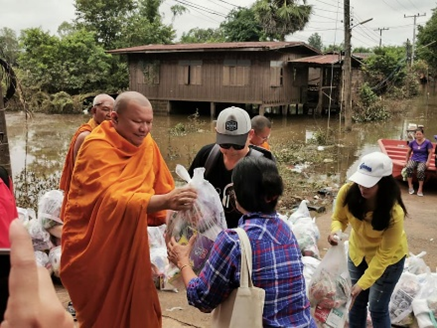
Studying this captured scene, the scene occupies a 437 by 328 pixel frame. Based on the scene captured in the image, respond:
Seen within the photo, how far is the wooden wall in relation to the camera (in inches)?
768

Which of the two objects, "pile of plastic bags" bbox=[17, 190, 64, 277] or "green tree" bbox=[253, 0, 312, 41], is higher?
"green tree" bbox=[253, 0, 312, 41]

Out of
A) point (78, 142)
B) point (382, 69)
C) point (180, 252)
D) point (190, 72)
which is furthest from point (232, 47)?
point (180, 252)

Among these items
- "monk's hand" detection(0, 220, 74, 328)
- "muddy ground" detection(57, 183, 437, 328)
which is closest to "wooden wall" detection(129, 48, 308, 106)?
"muddy ground" detection(57, 183, 437, 328)

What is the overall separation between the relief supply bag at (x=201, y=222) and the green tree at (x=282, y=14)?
95.1 feet

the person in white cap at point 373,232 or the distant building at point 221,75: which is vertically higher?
the distant building at point 221,75

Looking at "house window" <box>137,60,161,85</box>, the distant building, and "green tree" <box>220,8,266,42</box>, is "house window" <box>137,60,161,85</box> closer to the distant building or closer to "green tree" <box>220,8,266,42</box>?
the distant building

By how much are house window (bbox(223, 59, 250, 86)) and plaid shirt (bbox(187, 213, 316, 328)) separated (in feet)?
60.6

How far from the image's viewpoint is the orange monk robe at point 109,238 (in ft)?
7.22

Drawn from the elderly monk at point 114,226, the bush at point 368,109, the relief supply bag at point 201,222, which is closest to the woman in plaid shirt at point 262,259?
the relief supply bag at point 201,222

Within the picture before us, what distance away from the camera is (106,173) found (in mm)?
2258

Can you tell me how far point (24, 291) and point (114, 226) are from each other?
155 centimetres

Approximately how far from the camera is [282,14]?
28.8 meters

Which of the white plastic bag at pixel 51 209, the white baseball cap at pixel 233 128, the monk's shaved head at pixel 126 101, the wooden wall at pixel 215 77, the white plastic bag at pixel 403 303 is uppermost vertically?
the wooden wall at pixel 215 77

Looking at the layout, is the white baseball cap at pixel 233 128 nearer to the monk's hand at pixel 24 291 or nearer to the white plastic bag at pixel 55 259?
the white plastic bag at pixel 55 259
